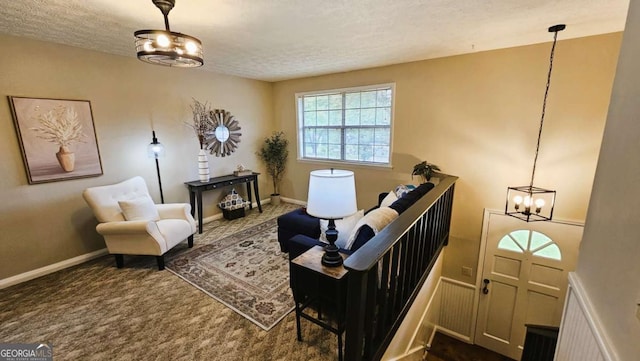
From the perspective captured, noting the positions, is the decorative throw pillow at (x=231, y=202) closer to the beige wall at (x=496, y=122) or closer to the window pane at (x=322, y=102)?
the window pane at (x=322, y=102)

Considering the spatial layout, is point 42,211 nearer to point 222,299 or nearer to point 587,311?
point 222,299

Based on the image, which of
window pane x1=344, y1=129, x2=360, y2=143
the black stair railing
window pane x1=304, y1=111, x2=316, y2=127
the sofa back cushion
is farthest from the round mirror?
the black stair railing

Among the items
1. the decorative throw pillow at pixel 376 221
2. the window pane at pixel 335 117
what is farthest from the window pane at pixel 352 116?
the decorative throw pillow at pixel 376 221

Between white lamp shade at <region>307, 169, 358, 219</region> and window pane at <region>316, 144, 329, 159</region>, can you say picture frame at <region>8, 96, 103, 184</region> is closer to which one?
white lamp shade at <region>307, 169, 358, 219</region>

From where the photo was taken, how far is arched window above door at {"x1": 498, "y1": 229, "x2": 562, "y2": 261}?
308 cm

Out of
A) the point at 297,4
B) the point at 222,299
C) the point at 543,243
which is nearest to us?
the point at 297,4

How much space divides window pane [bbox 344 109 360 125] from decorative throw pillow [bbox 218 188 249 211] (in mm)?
2381

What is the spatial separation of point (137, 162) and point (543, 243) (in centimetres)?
544

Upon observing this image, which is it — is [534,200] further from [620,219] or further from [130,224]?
[130,224]

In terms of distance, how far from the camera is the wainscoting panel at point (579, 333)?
3.47ft

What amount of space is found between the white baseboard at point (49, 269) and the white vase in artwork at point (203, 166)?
156 centimetres

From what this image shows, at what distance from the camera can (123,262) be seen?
3.04 m

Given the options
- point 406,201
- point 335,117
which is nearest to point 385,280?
point 406,201

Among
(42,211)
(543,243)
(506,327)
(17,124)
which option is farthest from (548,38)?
(42,211)
